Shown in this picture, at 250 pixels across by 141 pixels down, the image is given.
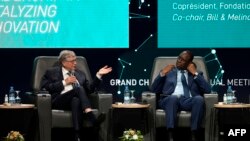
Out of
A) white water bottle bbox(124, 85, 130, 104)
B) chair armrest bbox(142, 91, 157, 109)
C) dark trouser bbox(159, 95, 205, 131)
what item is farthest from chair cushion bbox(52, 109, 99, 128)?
dark trouser bbox(159, 95, 205, 131)

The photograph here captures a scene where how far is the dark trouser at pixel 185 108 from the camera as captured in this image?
769 cm

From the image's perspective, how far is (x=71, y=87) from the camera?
26.7 feet

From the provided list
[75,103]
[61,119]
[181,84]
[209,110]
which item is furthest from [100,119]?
[209,110]

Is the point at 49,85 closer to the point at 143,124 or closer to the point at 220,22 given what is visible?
the point at 143,124

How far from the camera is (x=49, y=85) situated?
8.04 metres

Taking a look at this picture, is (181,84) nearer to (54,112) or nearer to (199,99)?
(199,99)

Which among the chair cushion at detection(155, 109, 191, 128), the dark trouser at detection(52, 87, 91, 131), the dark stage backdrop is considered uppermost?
the dark stage backdrop

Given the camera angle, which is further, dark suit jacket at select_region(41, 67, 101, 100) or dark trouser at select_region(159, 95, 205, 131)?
dark suit jacket at select_region(41, 67, 101, 100)

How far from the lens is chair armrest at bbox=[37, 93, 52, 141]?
7645 millimetres

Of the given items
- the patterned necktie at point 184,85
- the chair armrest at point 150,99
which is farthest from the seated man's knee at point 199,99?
the chair armrest at point 150,99

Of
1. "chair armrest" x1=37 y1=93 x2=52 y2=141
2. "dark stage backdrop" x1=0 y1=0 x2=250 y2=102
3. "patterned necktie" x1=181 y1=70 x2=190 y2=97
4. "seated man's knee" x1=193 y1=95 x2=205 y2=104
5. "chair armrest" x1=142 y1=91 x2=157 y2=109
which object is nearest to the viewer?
"chair armrest" x1=37 y1=93 x2=52 y2=141

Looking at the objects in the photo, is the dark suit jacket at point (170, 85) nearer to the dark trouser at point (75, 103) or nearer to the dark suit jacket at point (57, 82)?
the dark suit jacket at point (57, 82)

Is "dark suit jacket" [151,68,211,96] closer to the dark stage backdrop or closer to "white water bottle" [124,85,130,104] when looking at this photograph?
"white water bottle" [124,85,130,104]

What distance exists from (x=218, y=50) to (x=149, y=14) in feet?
3.40
